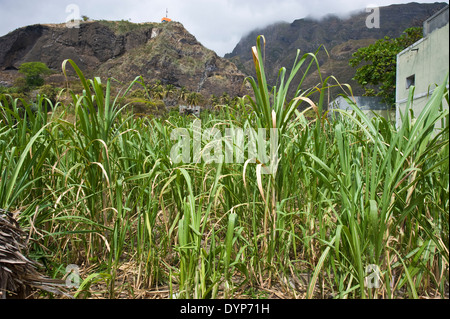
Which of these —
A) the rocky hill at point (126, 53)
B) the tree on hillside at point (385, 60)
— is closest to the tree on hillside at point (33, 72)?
the rocky hill at point (126, 53)

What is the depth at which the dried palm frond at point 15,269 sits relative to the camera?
29.6 inches

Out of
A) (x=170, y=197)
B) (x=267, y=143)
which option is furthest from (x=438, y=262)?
(x=170, y=197)

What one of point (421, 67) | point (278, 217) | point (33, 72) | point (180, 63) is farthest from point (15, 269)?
point (180, 63)

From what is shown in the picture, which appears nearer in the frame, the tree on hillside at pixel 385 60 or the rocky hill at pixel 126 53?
the tree on hillside at pixel 385 60

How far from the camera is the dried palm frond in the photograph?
75 centimetres

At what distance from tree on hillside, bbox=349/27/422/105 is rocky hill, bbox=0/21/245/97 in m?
37.1

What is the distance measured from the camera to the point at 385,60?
12.8m

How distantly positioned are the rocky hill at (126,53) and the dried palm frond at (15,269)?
5038 centimetres
